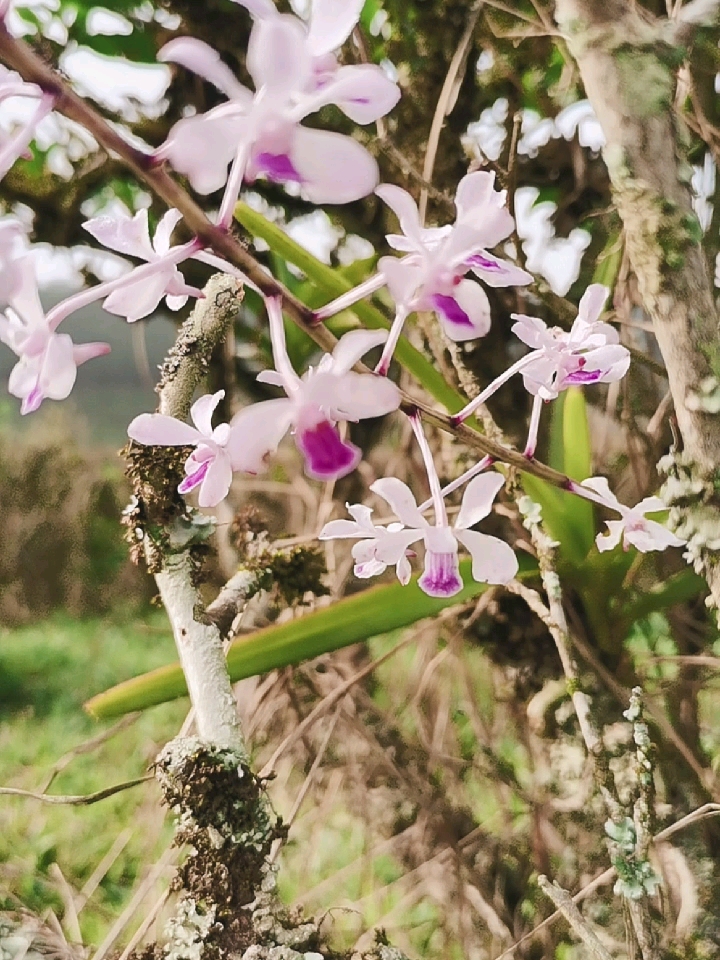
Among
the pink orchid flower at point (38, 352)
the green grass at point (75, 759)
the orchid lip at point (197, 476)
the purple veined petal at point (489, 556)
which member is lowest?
the green grass at point (75, 759)

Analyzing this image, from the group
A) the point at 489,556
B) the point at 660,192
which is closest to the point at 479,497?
the point at 489,556

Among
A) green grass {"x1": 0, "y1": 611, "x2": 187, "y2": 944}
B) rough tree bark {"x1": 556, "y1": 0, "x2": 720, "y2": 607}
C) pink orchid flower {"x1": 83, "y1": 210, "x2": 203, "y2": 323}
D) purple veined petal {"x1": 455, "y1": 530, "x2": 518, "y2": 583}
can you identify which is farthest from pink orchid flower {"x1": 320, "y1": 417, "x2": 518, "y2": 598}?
green grass {"x1": 0, "y1": 611, "x2": 187, "y2": 944}

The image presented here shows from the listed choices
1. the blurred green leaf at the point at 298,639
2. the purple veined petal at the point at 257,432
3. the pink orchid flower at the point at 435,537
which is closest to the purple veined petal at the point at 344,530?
the pink orchid flower at the point at 435,537

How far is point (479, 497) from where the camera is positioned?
1.00 ft

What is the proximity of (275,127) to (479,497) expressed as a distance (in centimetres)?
17

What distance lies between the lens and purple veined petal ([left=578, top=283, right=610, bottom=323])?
1.17 feet

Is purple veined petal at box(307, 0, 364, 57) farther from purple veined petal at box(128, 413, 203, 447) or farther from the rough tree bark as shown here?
the rough tree bark

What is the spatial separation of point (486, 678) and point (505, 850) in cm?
29

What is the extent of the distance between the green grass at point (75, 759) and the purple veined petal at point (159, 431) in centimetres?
38

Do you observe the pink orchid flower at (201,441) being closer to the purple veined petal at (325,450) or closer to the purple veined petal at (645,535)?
the purple veined petal at (325,450)

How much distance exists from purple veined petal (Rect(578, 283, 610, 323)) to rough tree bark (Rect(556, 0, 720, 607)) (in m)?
0.12

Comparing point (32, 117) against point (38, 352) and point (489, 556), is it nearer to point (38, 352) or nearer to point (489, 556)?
point (38, 352)

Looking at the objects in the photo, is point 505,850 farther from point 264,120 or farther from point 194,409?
point 264,120

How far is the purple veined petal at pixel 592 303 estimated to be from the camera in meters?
0.36
